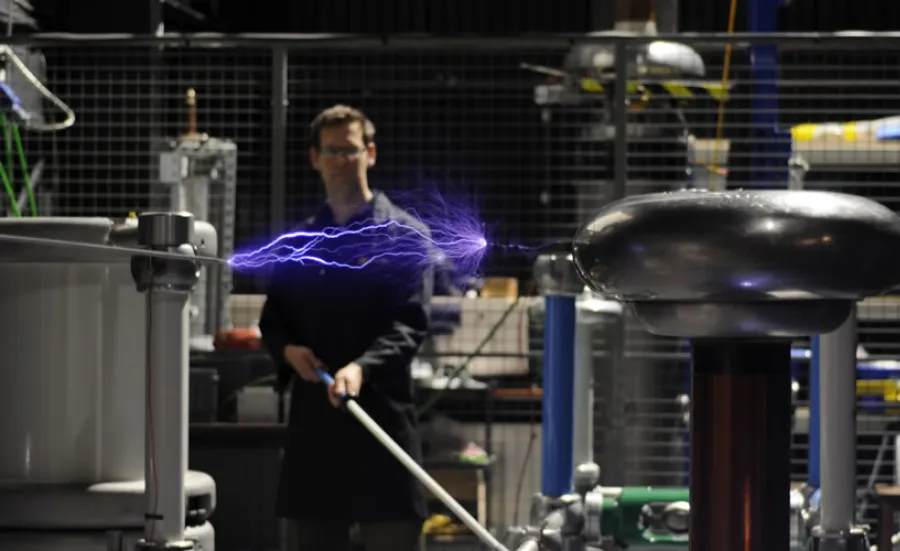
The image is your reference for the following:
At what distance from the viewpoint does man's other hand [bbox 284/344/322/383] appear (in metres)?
2.96

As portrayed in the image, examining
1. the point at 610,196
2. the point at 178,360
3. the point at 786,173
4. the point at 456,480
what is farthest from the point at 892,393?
the point at 178,360

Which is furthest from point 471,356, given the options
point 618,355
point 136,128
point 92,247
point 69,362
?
point 92,247

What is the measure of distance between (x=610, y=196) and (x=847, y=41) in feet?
2.57

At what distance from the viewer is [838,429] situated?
1.39 meters

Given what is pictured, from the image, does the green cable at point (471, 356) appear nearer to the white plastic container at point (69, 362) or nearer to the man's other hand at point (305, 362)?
the man's other hand at point (305, 362)

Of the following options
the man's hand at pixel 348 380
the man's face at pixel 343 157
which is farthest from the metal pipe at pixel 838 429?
the man's face at pixel 343 157

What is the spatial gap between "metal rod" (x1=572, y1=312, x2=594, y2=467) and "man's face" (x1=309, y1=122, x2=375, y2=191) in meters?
0.68

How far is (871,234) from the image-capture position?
0.70 meters

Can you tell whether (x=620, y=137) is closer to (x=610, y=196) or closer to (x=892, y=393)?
(x=610, y=196)

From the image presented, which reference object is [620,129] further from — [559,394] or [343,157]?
[559,394]

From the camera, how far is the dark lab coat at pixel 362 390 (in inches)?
121

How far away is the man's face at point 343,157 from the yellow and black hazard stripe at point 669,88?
1241 millimetres

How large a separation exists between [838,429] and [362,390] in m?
1.73

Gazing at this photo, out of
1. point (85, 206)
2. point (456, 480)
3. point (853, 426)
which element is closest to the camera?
point (853, 426)
